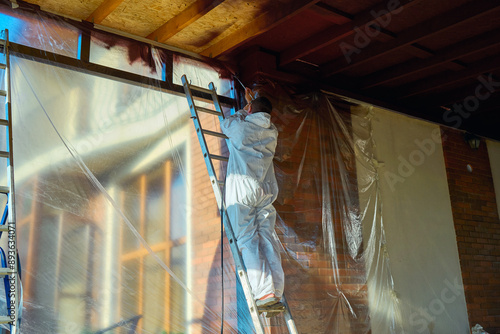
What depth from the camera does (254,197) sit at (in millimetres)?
2867

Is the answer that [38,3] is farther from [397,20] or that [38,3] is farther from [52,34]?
[397,20]

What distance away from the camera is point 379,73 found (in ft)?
13.8

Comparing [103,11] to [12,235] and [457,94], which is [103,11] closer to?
[12,235]

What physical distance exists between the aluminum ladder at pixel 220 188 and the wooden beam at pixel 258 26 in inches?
12.7

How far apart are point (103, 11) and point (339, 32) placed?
5.14 feet

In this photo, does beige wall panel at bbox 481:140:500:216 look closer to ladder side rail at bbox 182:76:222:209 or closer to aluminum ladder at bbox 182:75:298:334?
aluminum ladder at bbox 182:75:298:334

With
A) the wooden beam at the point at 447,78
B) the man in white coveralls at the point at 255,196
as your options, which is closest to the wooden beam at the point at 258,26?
the man in white coveralls at the point at 255,196

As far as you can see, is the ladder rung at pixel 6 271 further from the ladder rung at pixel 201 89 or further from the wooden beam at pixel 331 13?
the wooden beam at pixel 331 13

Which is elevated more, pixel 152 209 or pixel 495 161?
pixel 495 161

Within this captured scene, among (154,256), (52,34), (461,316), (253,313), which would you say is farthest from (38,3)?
(461,316)

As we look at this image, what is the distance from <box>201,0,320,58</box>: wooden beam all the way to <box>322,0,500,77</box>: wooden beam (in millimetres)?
840

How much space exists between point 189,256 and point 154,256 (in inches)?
11.1

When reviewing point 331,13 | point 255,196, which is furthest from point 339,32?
point 255,196

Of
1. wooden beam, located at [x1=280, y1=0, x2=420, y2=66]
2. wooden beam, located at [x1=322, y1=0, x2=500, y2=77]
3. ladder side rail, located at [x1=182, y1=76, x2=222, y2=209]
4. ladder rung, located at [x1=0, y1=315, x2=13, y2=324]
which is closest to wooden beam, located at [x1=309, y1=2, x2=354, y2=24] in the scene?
wooden beam, located at [x1=280, y1=0, x2=420, y2=66]
